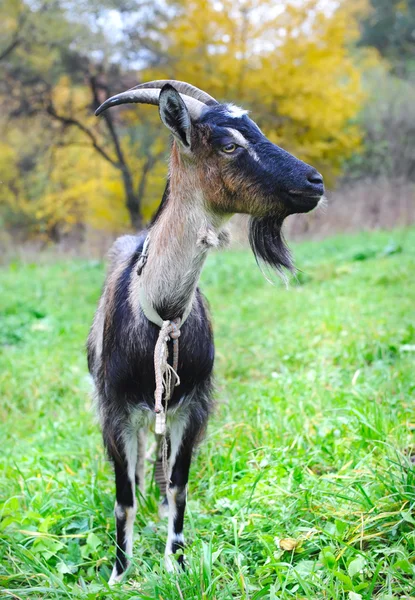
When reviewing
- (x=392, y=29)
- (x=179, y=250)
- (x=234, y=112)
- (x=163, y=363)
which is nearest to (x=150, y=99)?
(x=234, y=112)

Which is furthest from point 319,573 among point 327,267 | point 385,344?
point 327,267

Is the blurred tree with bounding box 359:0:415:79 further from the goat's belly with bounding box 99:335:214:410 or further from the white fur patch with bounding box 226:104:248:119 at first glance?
the goat's belly with bounding box 99:335:214:410

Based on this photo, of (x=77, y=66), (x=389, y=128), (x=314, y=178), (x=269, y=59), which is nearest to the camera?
(x=314, y=178)

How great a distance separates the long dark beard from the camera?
2426 mm

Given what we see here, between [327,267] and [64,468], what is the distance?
22.4ft

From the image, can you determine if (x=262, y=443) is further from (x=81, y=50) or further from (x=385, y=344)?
(x=81, y=50)

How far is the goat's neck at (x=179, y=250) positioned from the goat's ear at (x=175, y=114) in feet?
0.47

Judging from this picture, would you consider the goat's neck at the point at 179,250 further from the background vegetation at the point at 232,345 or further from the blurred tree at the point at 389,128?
the blurred tree at the point at 389,128

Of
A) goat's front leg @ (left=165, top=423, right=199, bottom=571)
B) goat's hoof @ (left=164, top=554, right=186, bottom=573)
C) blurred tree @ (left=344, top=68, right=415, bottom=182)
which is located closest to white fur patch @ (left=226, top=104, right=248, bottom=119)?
goat's front leg @ (left=165, top=423, right=199, bottom=571)

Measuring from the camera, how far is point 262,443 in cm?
326

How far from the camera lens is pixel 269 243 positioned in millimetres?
2504

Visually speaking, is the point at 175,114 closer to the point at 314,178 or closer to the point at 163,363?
the point at 314,178

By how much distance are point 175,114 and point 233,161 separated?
0.92ft

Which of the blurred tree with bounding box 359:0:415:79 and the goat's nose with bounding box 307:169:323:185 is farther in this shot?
the blurred tree with bounding box 359:0:415:79
